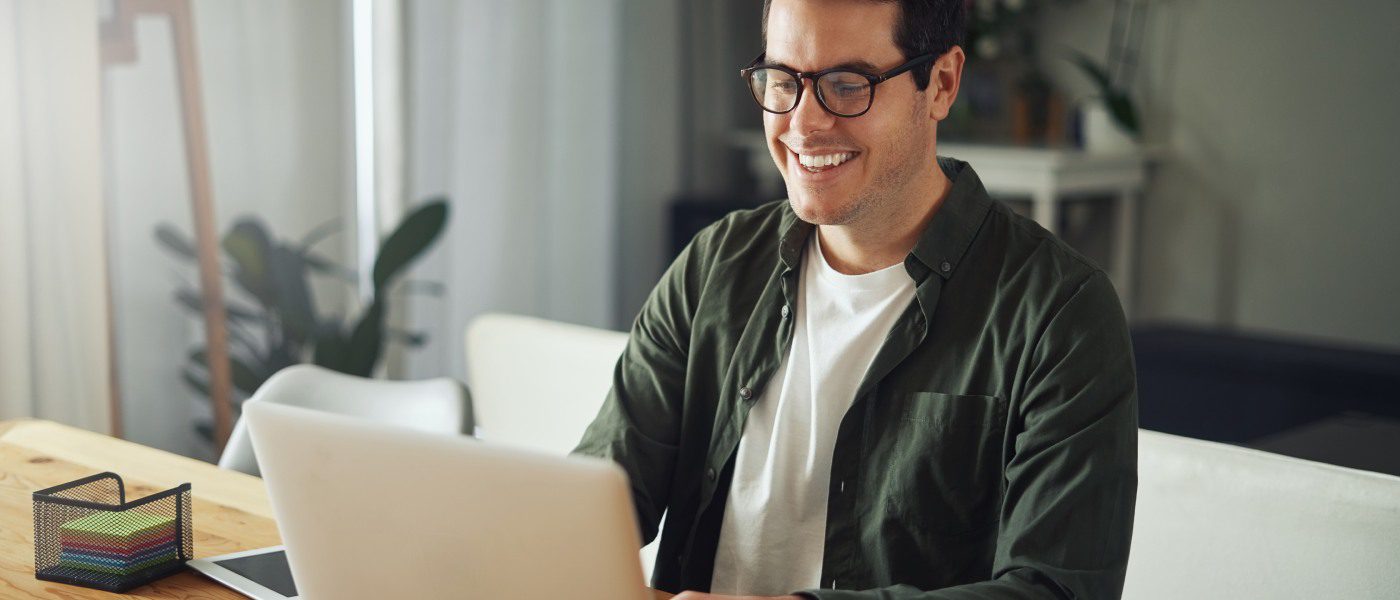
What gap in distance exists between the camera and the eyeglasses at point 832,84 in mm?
1281

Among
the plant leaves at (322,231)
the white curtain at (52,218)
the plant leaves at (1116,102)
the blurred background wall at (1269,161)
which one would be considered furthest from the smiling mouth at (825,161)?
the blurred background wall at (1269,161)

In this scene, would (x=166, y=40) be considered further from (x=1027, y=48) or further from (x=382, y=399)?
(x=1027, y=48)

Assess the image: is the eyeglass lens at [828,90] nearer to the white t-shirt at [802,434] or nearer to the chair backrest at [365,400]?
the white t-shirt at [802,434]

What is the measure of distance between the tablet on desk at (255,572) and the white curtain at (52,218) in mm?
1825

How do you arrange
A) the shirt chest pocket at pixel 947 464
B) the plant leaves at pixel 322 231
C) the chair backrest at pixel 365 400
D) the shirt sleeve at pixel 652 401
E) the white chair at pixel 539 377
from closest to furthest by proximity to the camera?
the shirt chest pocket at pixel 947 464 < the shirt sleeve at pixel 652 401 < the chair backrest at pixel 365 400 < the white chair at pixel 539 377 < the plant leaves at pixel 322 231

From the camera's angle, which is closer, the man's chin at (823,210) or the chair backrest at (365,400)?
the man's chin at (823,210)

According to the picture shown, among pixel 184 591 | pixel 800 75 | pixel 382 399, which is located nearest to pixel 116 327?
pixel 382 399

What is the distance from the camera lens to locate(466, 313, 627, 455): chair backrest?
2.04 meters

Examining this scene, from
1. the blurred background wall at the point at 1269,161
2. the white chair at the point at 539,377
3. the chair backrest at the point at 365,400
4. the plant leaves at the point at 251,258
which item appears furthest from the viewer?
the blurred background wall at the point at 1269,161

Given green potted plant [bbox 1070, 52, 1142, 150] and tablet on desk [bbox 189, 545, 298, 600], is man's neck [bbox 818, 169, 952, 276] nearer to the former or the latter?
tablet on desk [bbox 189, 545, 298, 600]

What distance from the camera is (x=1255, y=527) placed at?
54.0 inches

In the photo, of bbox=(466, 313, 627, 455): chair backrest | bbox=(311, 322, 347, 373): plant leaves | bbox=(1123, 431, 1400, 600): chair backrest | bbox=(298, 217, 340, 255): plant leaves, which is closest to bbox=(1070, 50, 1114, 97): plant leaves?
bbox=(298, 217, 340, 255): plant leaves

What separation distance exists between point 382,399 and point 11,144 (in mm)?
1365

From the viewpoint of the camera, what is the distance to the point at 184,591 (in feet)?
4.15
